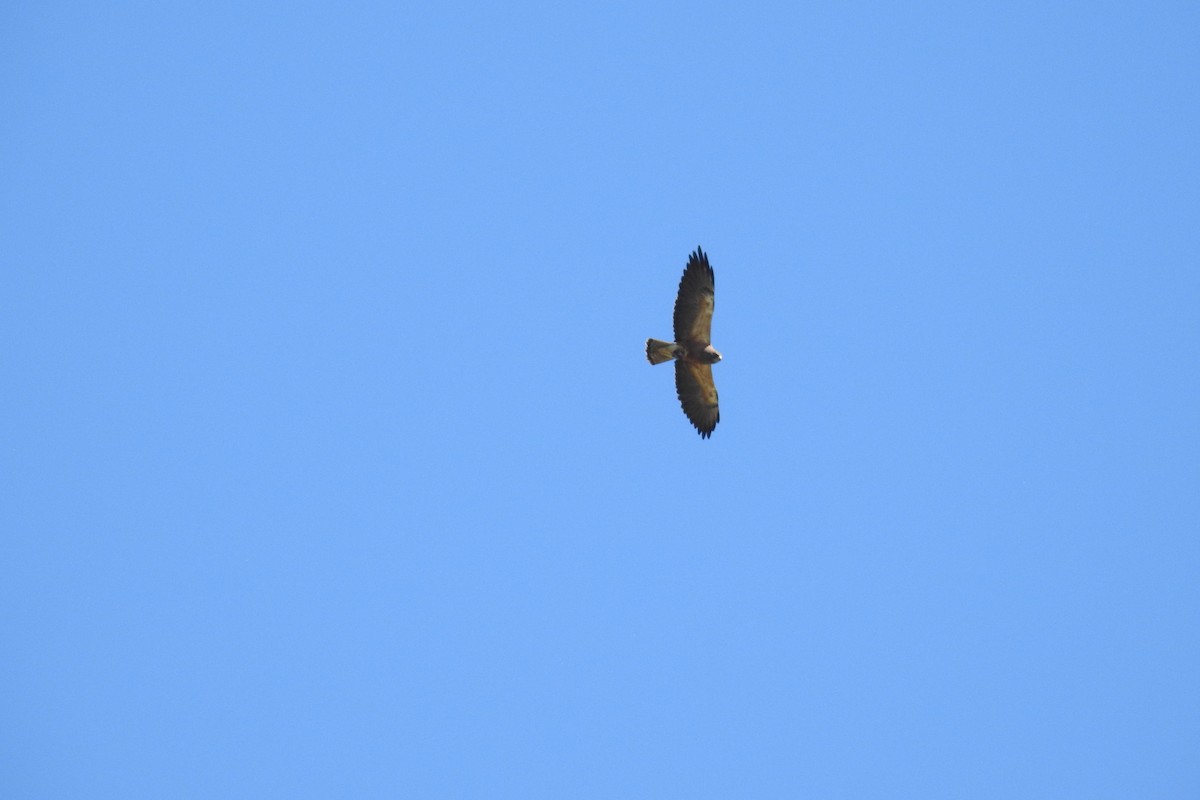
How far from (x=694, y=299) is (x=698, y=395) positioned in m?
2.67

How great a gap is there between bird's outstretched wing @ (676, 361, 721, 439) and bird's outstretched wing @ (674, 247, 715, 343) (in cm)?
99

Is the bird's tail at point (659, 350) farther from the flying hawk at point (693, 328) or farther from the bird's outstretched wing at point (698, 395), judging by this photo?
the bird's outstretched wing at point (698, 395)

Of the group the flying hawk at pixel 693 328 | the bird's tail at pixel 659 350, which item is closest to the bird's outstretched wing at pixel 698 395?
the flying hawk at pixel 693 328

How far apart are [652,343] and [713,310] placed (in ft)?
4.57

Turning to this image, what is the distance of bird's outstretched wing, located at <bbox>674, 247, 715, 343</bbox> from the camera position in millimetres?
28453

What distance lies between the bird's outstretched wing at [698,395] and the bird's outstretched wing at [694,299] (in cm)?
99

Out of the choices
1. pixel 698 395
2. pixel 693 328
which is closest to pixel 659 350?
pixel 693 328

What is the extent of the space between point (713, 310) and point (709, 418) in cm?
293

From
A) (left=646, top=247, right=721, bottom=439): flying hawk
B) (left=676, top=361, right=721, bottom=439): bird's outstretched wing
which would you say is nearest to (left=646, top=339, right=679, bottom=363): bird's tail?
(left=646, top=247, right=721, bottom=439): flying hawk

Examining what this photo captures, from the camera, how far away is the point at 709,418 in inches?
1208

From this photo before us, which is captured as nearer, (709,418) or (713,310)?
(713,310)

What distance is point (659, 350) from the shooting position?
28875mm

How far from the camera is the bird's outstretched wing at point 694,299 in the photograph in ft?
93.4

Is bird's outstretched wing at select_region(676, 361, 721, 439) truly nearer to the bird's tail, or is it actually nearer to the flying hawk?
the flying hawk
